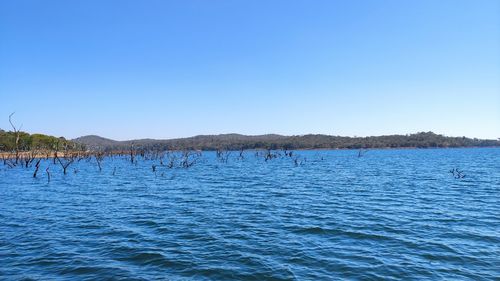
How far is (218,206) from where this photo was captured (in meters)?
25.1

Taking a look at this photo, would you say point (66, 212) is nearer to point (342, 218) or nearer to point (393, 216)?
point (342, 218)

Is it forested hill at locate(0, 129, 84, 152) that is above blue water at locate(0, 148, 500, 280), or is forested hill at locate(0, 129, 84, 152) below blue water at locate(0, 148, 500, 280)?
above

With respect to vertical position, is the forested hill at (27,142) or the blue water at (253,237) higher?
the forested hill at (27,142)

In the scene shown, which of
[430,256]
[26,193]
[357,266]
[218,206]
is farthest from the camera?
[26,193]

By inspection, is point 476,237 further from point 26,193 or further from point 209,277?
point 26,193

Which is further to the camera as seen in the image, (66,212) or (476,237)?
(66,212)

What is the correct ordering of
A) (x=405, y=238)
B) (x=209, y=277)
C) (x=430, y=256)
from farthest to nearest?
(x=405, y=238)
(x=430, y=256)
(x=209, y=277)

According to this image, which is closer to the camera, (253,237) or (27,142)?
(253,237)

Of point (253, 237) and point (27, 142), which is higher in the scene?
point (27, 142)

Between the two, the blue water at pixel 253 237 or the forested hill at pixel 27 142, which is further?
the forested hill at pixel 27 142

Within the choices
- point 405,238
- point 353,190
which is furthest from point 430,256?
point 353,190

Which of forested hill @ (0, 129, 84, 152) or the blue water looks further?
forested hill @ (0, 129, 84, 152)

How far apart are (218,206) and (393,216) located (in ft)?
37.0

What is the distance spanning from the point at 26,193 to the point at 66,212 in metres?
13.5
